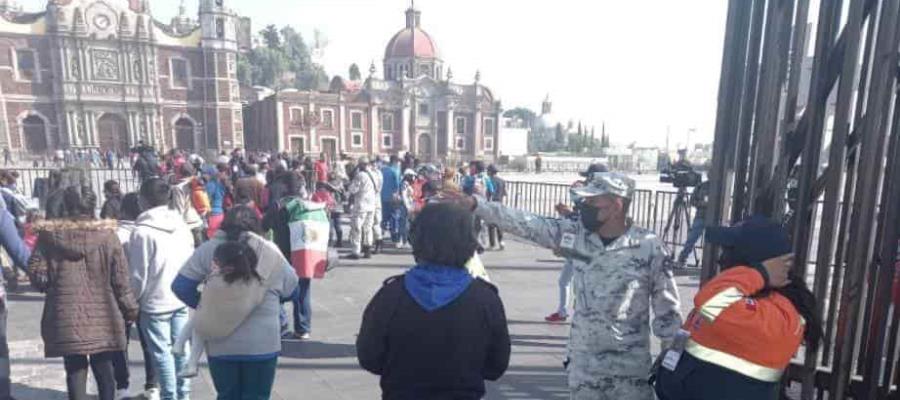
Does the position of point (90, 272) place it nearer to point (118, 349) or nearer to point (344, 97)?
point (118, 349)

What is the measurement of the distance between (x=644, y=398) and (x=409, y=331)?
1.39m

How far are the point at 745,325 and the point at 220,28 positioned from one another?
165 ft

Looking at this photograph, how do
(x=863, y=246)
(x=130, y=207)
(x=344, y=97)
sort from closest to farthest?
1. (x=863, y=246)
2. (x=130, y=207)
3. (x=344, y=97)

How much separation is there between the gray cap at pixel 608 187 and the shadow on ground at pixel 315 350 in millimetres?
3012

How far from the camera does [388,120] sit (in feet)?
184

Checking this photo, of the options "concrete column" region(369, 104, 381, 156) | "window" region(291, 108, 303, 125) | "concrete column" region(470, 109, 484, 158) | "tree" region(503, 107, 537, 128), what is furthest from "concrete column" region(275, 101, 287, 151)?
"tree" region(503, 107, 537, 128)

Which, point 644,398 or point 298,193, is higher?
point 298,193

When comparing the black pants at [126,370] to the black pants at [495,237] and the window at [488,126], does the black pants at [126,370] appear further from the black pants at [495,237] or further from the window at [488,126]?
the window at [488,126]

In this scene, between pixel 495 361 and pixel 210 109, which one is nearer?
pixel 495 361

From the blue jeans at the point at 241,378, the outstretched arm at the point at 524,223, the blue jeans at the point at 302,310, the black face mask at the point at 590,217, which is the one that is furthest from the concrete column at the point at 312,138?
the black face mask at the point at 590,217

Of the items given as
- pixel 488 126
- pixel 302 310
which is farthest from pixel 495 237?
pixel 488 126

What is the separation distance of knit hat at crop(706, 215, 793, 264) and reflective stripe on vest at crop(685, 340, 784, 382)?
1.15 feet

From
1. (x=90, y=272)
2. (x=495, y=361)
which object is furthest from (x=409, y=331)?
(x=90, y=272)

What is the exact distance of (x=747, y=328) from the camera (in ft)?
5.87
